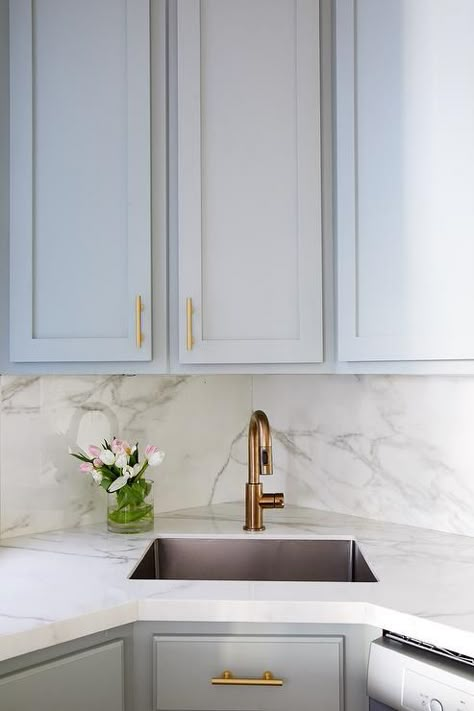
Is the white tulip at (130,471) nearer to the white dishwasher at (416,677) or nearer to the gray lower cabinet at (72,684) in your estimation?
the gray lower cabinet at (72,684)

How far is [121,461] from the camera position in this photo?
1.97 metres

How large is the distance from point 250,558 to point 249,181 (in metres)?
0.96

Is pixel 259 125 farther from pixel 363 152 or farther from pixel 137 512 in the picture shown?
pixel 137 512

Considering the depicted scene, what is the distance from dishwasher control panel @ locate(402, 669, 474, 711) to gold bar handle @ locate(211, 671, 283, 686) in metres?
0.25

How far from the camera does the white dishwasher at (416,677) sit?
50.9 inches

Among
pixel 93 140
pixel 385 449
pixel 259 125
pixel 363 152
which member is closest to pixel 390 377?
pixel 385 449

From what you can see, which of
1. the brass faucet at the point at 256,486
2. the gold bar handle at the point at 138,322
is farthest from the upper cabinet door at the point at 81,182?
the brass faucet at the point at 256,486

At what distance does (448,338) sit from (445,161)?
38 centimetres

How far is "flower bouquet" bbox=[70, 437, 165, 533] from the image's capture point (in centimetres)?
198

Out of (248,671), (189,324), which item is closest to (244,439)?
(189,324)

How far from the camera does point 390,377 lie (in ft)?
7.00

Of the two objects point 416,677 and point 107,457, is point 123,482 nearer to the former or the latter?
point 107,457

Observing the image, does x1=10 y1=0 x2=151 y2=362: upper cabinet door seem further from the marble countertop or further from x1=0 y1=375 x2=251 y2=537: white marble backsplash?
the marble countertop

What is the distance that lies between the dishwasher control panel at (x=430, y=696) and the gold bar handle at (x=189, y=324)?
0.87m
